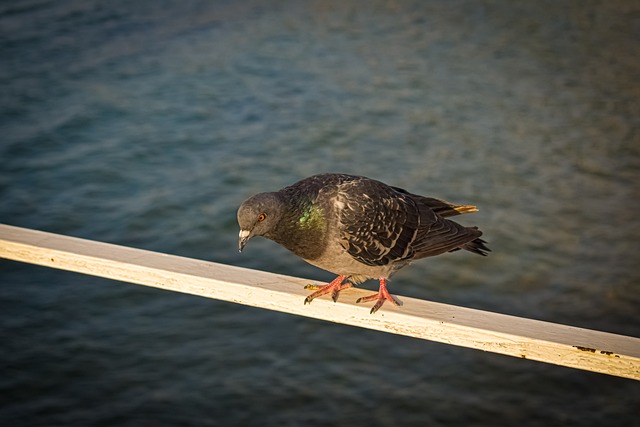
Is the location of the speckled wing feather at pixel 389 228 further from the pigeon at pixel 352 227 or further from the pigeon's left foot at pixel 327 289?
the pigeon's left foot at pixel 327 289

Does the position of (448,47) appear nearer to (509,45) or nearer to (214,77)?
(509,45)

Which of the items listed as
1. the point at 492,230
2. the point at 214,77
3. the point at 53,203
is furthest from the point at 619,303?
the point at 214,77

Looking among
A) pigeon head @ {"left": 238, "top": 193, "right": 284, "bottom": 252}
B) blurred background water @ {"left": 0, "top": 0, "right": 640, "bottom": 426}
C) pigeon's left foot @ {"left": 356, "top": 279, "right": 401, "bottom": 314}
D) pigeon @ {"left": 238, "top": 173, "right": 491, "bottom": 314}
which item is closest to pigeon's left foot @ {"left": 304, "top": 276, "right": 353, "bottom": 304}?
pigeon @ {"left": 238, "top": 173, "right": 491, "bottom": 314}

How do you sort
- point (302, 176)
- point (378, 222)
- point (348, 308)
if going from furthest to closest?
point (302, 176)
point (378, 222)
point (348, 308)

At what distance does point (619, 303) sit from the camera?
6258 millimetres

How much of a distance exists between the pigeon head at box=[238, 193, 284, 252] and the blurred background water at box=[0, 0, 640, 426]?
6.02ft

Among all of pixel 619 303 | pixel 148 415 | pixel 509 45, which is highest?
pixel 509 45

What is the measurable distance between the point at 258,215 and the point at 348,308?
1.90 feet

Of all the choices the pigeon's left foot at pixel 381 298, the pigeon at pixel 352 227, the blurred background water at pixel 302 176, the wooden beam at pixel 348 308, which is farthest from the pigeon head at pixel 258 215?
the blurred background water at pixel 302 176

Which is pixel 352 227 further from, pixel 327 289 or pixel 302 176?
pixel 302 176

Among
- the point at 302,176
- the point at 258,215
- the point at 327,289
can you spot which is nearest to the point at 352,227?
the point at 327,289

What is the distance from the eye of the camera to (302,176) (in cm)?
794

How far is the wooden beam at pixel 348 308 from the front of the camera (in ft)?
10.6

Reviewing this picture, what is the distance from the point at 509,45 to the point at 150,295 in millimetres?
6734
